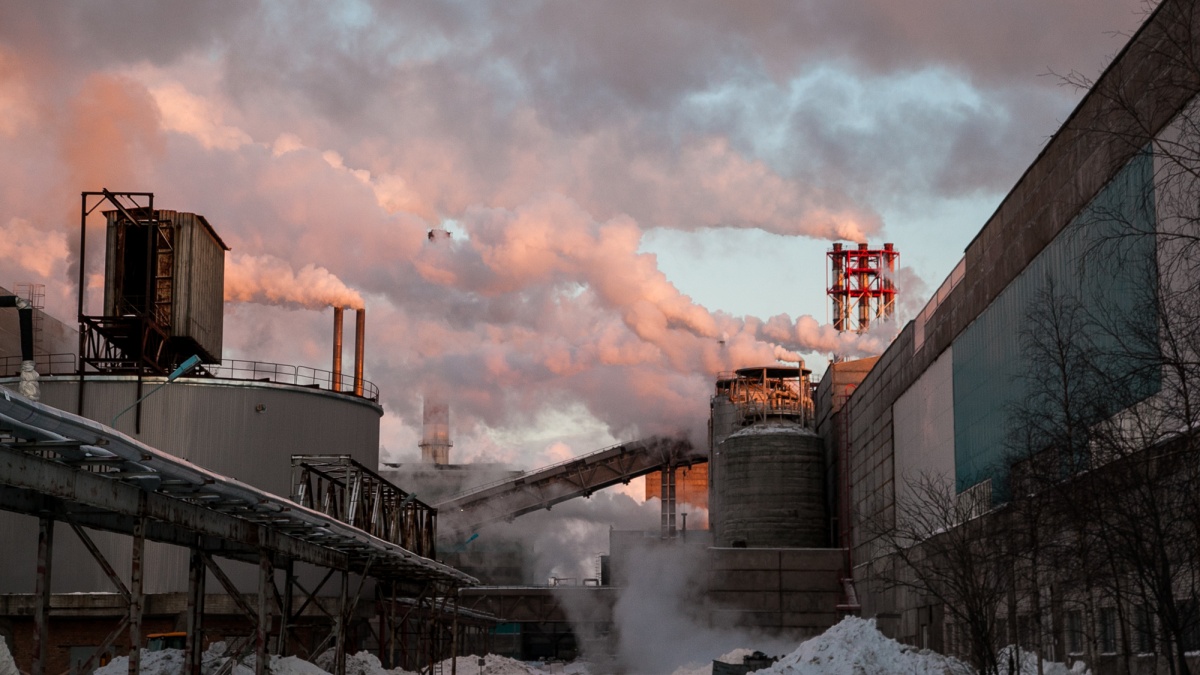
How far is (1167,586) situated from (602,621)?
59199 millimetres

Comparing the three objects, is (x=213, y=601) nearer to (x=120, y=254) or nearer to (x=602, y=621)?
(x=120, y=254)

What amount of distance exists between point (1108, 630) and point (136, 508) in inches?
795

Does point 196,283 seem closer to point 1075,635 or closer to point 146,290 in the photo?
point 146,290

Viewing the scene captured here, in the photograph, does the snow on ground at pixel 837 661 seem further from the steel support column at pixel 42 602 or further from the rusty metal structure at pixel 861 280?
the rusty metal structure at pixel 861 280

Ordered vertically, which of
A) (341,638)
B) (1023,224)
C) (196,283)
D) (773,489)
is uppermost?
(196,283)

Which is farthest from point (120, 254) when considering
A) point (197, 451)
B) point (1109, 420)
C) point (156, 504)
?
point (1109, 420)

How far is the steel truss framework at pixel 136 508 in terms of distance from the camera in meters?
15.9

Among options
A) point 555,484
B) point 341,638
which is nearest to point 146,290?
point 341,638

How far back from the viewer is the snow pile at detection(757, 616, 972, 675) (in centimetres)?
3547

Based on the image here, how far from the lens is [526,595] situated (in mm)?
75500

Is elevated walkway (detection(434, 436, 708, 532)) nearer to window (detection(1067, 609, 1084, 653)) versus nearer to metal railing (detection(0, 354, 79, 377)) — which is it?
metal railing (detection(0, 354, 79, 377))

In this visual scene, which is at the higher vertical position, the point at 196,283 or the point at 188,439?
the point at 196,283

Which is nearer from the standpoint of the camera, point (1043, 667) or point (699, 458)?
point (1043, 667)

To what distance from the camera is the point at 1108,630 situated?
28.7 m
